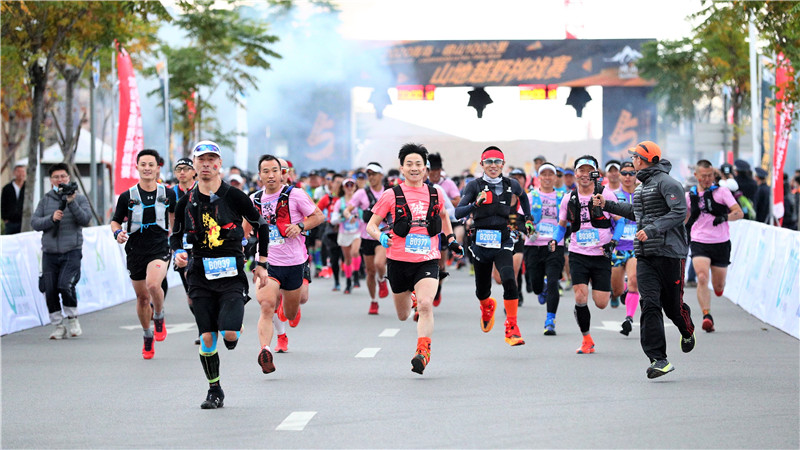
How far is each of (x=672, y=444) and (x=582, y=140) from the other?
63.2m

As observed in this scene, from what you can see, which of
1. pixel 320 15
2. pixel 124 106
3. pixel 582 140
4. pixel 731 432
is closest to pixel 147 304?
pixel 731 432

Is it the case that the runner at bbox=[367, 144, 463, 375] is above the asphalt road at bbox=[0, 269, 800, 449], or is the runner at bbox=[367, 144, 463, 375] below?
above

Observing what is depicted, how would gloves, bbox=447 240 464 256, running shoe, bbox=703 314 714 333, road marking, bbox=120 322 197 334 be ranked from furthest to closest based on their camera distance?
1. road marking, bbox=120 322 197 334
2. running shoe, bbox=703 314 714 333
3. gloves, bbox=447 240 464 256

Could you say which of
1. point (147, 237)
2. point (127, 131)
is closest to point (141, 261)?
point (147, 237)

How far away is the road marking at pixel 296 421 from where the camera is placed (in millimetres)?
8297

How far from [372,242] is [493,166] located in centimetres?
559

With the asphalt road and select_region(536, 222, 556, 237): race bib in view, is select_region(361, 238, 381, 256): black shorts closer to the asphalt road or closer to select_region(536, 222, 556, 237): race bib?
select_region(536, 222, 556, 237): race bib

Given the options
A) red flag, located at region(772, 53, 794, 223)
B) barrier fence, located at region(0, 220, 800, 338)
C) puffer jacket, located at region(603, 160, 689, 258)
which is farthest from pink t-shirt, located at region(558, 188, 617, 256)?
red flag, located at region(772, 53, 794, 223)

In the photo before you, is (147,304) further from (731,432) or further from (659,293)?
(731,432)

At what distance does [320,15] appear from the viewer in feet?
160

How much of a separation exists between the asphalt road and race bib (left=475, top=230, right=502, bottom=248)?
1.05 meters

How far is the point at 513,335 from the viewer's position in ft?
42.0

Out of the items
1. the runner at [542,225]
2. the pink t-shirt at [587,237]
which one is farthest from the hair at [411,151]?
the runner at [542,225]

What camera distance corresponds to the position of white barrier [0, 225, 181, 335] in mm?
15492
